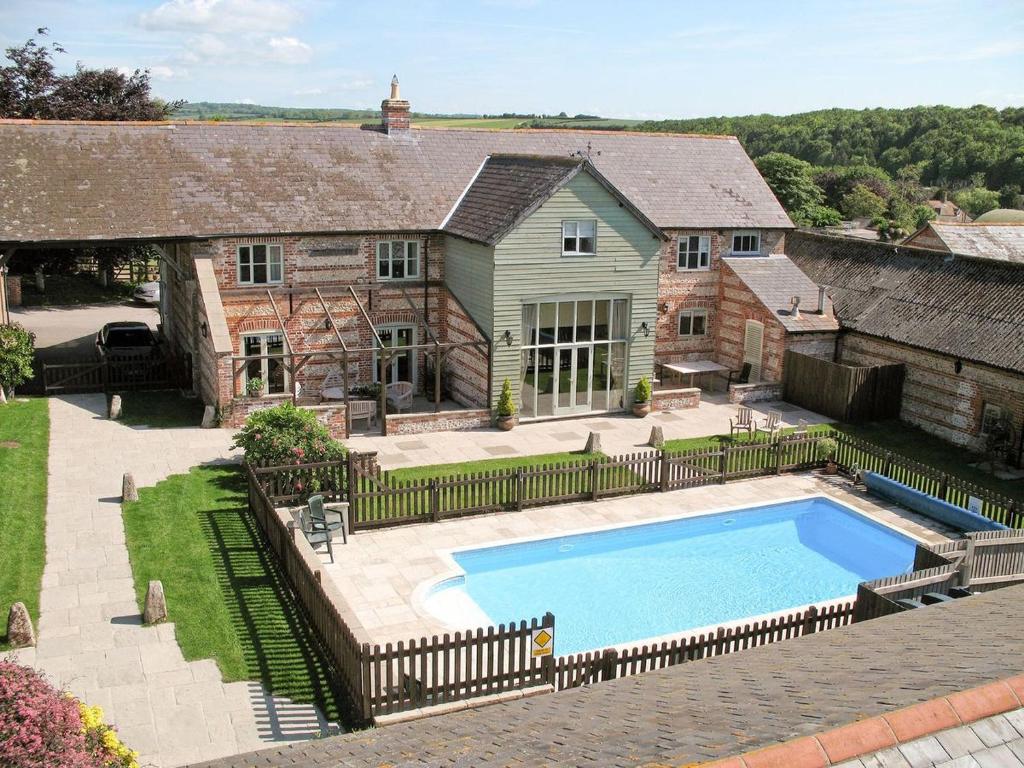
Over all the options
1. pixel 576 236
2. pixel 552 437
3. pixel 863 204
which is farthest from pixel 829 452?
pixel 863 204

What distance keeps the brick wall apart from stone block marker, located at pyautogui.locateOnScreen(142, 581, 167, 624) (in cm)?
2093

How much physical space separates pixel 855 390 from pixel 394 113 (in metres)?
16.7

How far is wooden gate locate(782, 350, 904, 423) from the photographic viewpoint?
2825cm

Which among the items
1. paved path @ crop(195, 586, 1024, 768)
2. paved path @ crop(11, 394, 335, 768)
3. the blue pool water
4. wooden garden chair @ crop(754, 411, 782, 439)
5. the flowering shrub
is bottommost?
the blue pool water

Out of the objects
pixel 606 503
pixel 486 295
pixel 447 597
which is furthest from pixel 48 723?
pixel 486 295

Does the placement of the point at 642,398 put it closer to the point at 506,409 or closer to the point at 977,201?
the point at 506,409

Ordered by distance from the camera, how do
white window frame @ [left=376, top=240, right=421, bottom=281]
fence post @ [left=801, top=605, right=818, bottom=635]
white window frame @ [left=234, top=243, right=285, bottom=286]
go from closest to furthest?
1. fence post @ [left=801, top=605, right=818, bottom=635]
2. white window frame @ [left=234, top=243, right=285, bottom=286]
3. white window frame @ [left=376, top=240, right=421, bottom=281]

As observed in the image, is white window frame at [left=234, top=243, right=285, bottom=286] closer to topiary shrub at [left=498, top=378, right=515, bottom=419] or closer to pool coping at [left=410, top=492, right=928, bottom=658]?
topiary shrub at [left=498, top=378, right=515, bottom=419]

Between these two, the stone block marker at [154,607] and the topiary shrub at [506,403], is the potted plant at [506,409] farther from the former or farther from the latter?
the stone block marker at [154,607]

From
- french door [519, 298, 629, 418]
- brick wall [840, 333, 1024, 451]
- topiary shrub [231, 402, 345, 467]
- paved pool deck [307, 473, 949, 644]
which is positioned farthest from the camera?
french door [519, 298, 629, 418]

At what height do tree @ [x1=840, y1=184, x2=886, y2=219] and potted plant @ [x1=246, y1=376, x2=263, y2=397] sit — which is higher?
tree @ [x1=840, y1=184, x2=886, y2=219]

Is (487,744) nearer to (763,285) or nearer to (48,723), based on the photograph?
(48,723)

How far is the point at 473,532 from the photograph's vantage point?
64.6ft

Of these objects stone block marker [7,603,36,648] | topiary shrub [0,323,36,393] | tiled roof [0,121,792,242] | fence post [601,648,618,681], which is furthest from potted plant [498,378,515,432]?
stone block marker [7,603,36,648]
